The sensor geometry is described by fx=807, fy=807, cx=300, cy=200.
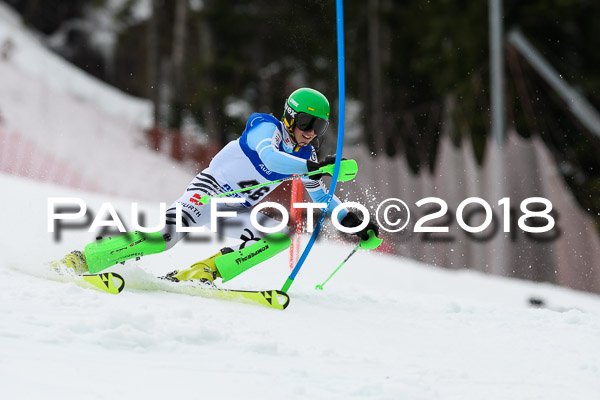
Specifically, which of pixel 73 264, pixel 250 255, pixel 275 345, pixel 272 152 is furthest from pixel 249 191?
pixel 275 345

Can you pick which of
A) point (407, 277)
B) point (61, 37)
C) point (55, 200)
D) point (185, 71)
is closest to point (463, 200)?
point (407, 277)

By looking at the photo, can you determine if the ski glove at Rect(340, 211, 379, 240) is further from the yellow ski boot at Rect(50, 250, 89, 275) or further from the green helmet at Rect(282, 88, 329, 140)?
the yellow ski boot at Rect(50, 250, 89, 275)

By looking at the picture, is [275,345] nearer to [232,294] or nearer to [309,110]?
[232,294]

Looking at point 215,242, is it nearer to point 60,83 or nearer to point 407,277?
point 407,277

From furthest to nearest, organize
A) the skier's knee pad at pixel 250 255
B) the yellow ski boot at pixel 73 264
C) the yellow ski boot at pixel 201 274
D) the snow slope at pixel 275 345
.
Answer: the yellow ski boot at pixel 201 274, the skier's knee pad at pixel 250 255, the yellow ski boot at pixel 73 264, the snow slope at pixel 275 345

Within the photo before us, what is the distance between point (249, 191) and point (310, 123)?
2.28ft

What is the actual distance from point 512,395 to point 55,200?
7.01 meters

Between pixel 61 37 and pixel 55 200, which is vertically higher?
pixel 61 37

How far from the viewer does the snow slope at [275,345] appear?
3.16m

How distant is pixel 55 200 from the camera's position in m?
9.40

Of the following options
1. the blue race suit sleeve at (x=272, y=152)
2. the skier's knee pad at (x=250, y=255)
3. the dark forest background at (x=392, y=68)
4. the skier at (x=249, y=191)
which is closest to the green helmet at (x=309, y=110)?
the skier at (x=249, y=191)

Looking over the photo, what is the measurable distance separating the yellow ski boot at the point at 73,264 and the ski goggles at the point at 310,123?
162 cm

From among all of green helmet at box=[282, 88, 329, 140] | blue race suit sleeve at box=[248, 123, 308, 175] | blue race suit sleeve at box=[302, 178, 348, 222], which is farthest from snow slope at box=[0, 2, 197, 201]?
green helmet at box=[282, 88, 329, 140]

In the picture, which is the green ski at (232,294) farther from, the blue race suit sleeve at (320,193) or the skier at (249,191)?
the blue race suit sleeve at (320,193)
